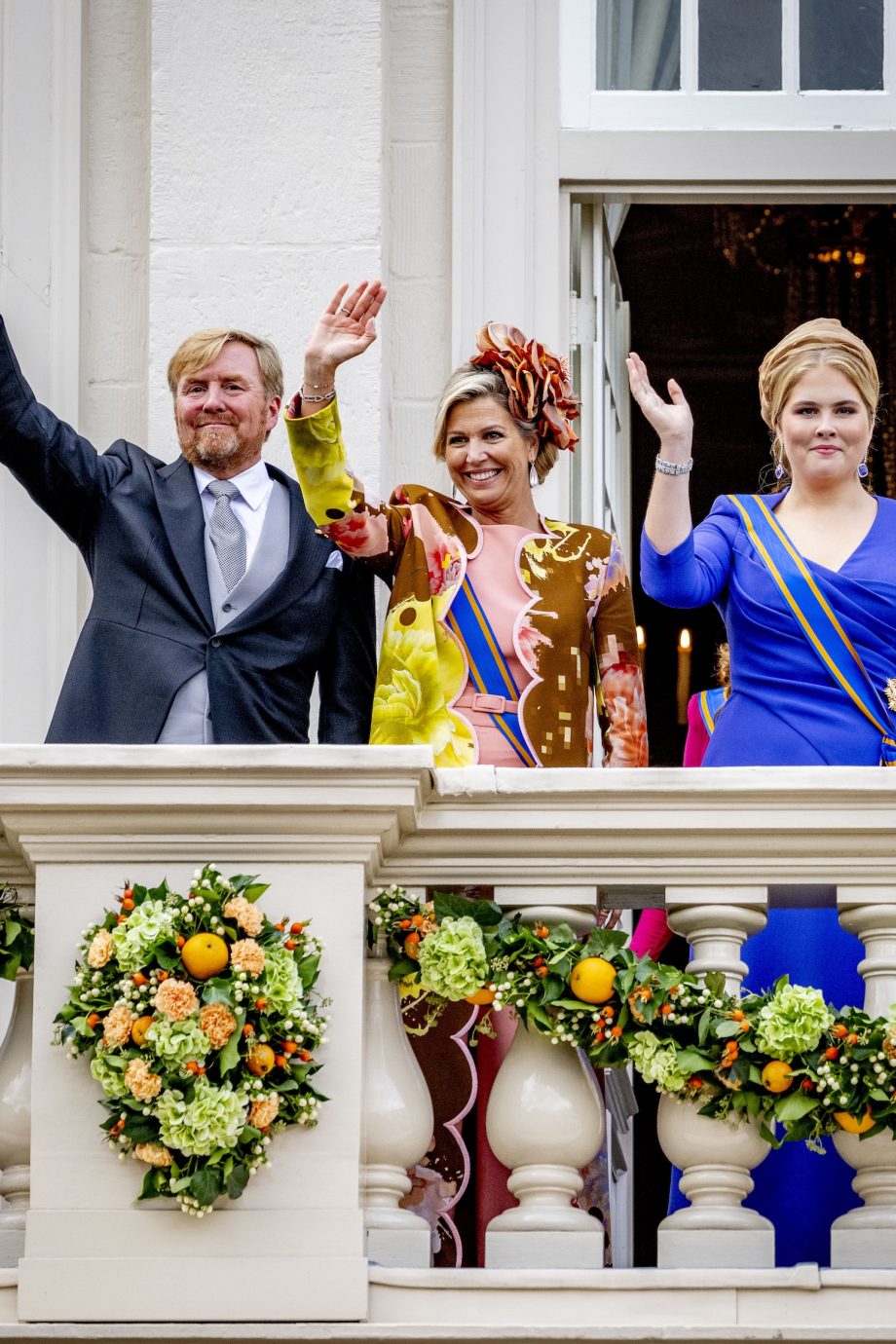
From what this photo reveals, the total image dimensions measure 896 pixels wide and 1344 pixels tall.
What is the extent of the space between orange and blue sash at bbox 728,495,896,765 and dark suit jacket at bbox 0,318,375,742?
767 mm

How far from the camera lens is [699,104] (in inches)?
234

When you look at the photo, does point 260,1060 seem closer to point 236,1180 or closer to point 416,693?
point 236,1180

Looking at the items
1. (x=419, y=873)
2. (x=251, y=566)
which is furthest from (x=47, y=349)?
(x=419, y=873)

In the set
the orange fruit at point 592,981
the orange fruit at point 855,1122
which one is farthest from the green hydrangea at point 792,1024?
the orange fruit at point 592,981

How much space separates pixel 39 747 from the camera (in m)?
3.68

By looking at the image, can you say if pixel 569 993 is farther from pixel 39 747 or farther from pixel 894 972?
pixel 39 747

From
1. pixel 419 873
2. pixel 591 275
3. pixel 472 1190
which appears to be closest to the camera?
pixel 419 873

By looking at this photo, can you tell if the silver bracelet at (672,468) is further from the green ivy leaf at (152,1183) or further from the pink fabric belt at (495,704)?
the green ivy leaf at (152,1183)

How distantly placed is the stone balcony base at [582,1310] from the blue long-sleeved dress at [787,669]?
0.67 m

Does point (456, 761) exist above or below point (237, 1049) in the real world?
above

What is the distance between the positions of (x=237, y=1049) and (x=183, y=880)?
0.94ft

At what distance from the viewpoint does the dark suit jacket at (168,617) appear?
4449mm

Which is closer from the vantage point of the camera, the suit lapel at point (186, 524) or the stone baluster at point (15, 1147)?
the stone baluster at point (15, 1147)

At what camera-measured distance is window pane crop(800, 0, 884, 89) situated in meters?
5.98
